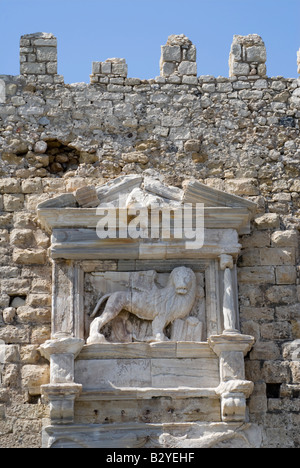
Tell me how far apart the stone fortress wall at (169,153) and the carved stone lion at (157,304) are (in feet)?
1.61

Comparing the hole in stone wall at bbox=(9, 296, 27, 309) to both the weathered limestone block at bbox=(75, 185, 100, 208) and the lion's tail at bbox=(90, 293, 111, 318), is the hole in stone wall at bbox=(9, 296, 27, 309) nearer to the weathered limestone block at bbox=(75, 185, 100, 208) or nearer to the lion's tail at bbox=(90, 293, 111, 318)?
the lion's tail at bbox=(90, 293, 111, 318)

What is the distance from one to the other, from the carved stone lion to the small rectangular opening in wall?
0.90 m

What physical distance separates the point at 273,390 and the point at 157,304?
1177 mm

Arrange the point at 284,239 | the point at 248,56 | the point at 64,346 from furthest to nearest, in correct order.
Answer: the point at 248,56 < the point at 284,239 < the point at 64,346

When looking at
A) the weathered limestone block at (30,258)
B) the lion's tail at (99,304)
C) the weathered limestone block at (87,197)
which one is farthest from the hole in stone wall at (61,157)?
the lion's tail at (99,304)

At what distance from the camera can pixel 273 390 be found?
6754 millimetres

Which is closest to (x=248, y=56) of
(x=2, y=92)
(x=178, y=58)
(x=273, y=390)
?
(x=178, y=58)

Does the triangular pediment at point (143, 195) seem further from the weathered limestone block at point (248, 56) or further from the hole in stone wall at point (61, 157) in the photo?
the weathered limestone block at point (248, 56)

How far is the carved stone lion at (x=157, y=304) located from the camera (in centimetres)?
668

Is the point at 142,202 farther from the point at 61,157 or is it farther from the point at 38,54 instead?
the point at 38,54

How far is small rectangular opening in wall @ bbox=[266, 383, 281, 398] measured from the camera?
6.73 m

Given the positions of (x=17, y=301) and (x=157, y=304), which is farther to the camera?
(x=17, y=301)
